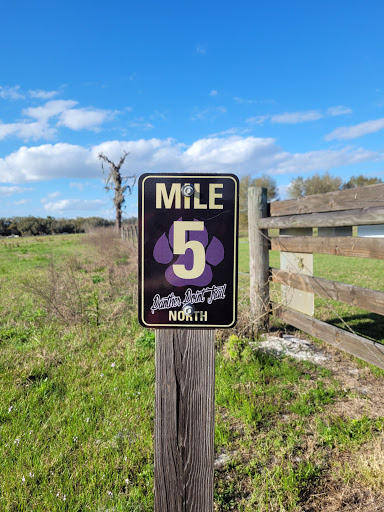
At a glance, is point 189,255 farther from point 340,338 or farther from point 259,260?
point 259,260

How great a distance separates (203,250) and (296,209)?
3.32 metres

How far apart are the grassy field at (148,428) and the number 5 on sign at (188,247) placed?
5.08 ft

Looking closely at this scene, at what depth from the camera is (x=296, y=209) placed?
14.8 feet

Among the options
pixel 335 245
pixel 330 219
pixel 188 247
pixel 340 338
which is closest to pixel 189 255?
pixel 188 247

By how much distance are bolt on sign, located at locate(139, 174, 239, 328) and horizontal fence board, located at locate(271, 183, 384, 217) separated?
2.44 meters

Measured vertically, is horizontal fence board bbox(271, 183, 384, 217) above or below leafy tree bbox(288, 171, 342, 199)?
below

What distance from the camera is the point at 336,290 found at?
3926mm

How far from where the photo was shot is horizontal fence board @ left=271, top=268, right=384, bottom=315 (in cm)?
342

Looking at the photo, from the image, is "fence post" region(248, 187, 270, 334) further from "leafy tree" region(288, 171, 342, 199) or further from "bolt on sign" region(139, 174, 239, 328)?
"leafy tree" region(288, 171, 342, 199)

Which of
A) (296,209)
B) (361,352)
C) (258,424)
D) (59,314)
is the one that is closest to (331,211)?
(296,209)

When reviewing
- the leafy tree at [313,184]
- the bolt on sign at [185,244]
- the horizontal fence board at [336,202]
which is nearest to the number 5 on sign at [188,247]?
the bolt on sign at [185,244]

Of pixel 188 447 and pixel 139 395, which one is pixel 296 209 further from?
pixel 188 447

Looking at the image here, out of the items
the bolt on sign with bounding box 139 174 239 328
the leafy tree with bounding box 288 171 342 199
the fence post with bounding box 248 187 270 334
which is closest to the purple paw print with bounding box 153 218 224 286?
the bolt on sign with bounding box 139 174 239 328

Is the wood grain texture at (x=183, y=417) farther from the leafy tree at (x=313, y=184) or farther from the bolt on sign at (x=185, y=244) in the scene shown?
the leafy tree at (x=313, y=184)
